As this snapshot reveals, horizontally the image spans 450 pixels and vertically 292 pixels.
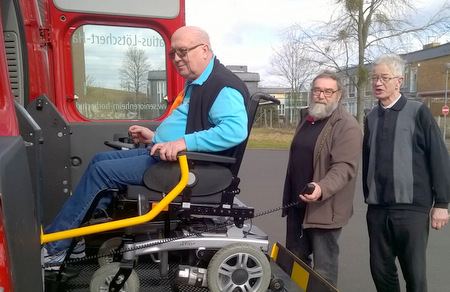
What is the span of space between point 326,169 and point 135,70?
227 centimetres

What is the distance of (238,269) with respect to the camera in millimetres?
2586

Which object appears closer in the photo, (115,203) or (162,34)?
(115,203)

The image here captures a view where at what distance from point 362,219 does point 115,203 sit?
16.8 ft

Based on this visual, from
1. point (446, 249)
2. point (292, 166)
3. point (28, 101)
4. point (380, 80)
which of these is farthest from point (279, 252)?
point (446, 249)

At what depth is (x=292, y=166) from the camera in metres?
3.44

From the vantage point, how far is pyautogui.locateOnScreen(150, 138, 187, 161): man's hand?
8.18 ft

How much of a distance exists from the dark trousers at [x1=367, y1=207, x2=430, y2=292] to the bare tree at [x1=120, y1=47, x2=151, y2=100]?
2.54 m

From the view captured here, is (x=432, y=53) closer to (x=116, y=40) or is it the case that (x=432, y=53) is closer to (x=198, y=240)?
(x=116, y=40)

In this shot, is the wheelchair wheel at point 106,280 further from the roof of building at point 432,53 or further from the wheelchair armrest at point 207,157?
the roof of building at point 432,53

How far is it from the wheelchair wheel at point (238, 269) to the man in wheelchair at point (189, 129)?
0.62m

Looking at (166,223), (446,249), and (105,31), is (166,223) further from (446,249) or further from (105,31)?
(446,249)

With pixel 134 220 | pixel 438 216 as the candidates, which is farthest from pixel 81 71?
pixel 438 216

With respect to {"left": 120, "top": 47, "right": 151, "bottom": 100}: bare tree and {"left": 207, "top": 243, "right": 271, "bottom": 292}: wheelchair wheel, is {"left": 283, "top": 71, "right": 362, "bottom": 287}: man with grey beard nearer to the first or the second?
{"left": 207, "top": 243, "right": 271, "bottom": 292}: wheelchair wheel

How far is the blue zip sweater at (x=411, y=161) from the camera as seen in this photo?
2.94 meters
